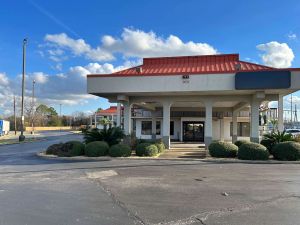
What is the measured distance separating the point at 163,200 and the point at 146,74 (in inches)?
545

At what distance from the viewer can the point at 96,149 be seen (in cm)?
1961

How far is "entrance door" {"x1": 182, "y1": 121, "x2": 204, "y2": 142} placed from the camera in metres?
39.5

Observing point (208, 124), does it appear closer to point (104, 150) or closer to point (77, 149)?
point (104, 150)

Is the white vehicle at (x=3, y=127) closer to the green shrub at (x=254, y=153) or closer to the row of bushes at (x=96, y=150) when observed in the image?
the row of bushes at (x=96, y=150)

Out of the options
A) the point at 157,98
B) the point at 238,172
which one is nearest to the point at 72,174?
the point at 238,172

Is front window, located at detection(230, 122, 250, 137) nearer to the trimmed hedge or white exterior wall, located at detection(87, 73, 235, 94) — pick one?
white exterior wall, located at detection(87, 73, 235, 94)

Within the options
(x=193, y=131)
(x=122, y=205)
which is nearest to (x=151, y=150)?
(x=122, y=205)

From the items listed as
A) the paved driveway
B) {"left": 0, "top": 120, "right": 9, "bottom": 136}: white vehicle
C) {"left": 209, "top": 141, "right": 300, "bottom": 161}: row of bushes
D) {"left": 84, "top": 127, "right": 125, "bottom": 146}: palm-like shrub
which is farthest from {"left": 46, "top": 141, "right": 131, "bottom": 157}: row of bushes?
{"left": 0, "top": 120, "right": 9, "bottom": 136}: white vehicle

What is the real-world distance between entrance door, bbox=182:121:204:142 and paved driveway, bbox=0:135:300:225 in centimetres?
2505

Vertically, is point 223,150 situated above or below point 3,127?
below

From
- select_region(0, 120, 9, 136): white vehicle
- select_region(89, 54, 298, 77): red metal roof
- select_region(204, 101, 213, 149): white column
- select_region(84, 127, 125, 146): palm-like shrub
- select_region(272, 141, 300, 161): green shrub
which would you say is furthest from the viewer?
select_region(0, 120, 9, 136): white vehicle

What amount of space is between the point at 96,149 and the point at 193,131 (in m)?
21.6

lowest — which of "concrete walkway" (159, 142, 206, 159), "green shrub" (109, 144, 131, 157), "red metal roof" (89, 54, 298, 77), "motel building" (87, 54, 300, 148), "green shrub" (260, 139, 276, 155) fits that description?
"concrete walkway" (159, 142, 206, 159)

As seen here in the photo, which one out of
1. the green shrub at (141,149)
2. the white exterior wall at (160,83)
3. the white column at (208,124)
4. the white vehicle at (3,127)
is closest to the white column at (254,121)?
the white column at (208,124)
